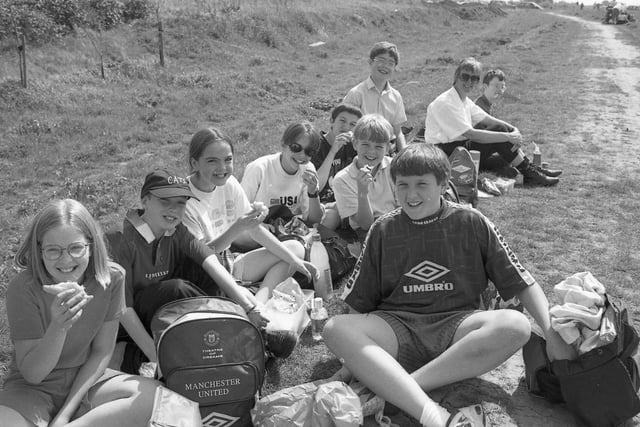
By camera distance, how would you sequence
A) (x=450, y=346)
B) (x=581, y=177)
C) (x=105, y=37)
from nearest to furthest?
(x=450, y=346), (x=581, y=177), (x=105, y=37)

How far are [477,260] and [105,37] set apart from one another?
49.6 ft

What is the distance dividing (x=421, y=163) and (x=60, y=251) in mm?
2031

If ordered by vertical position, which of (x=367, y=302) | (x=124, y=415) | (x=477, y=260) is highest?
(x=477, y=260)

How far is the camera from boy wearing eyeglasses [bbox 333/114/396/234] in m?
4.88

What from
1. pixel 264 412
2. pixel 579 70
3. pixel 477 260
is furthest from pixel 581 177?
pixel 579 70

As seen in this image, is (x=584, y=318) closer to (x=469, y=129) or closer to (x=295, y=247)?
(x=295, y=247)

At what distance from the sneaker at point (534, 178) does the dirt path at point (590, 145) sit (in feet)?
3.83

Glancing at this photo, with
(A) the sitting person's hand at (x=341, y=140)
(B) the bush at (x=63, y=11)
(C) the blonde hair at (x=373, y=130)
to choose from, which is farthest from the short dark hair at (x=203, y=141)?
(B) the bush at (x=63, y=11)

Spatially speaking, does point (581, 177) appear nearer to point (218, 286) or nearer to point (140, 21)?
point (218, 286)

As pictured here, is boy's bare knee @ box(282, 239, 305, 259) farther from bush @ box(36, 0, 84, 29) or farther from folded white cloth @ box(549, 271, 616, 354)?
bush @ box(36, 0, 84, 29)

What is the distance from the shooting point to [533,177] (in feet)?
24.5

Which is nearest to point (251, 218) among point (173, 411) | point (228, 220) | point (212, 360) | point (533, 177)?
point (228, 220)

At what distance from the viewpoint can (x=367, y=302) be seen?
3543 mm

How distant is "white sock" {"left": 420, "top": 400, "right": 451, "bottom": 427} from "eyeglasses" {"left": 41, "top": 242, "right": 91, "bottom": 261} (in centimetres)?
190
